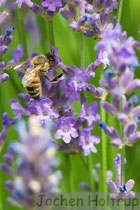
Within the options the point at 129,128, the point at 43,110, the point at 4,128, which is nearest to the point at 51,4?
the point at 43,110

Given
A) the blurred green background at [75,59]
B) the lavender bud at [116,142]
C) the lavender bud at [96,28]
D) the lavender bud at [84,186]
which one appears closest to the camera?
the lavender bud at [116,142]

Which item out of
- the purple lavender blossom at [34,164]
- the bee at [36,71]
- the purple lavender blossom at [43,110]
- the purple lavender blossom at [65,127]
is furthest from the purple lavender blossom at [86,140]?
the purple lavender blossom at [34,164]

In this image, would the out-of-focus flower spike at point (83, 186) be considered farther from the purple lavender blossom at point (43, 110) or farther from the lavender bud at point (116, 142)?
the lavender bud at point (116, 142)

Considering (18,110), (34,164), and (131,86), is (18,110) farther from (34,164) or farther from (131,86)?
(34,164)

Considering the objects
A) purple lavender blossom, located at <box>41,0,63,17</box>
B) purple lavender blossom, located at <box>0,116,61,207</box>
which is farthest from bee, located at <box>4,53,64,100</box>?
purple lavender blossom, located at <box>0,116,61,207</box>

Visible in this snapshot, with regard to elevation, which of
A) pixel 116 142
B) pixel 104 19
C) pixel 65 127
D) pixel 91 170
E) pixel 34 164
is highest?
pixel 104 19

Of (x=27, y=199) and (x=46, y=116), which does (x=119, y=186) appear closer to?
(x=46, y=116)

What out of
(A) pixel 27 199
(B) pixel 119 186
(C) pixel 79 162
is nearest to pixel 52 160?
(A) pixel 27 199
